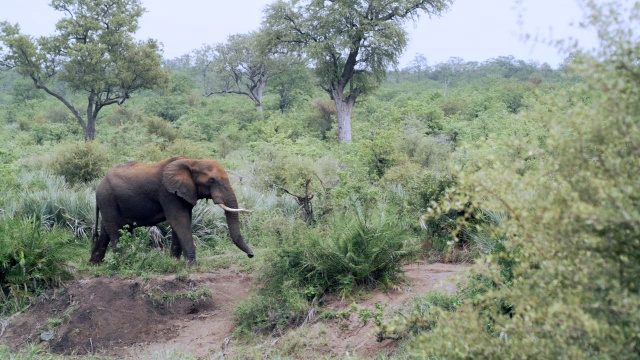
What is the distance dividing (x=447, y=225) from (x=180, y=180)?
4.53 m

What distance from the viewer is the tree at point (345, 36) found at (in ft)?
95.1

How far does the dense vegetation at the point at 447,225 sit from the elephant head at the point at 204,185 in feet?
1.56

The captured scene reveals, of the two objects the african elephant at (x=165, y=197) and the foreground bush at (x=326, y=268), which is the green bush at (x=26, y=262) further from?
the foreground bush at (x=326, y=268)

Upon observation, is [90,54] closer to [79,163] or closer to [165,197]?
[79,163]

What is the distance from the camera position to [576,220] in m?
3.21

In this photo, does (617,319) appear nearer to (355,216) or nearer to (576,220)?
(576,220)

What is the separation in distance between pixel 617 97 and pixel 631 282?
2.99ft

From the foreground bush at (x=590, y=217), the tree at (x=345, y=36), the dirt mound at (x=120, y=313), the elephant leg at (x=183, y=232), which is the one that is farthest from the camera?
the tree at (x=345, y=36)

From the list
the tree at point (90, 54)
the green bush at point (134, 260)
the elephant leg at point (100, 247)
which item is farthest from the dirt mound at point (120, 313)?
the tree at point (90, 54)

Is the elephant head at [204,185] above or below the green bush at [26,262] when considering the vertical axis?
above

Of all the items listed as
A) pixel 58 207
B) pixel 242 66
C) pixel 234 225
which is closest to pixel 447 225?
pixel 234 225

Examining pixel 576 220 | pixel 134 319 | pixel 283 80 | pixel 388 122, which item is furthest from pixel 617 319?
pixel 283 80

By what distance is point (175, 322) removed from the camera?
9.23m

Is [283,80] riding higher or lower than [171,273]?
higher
